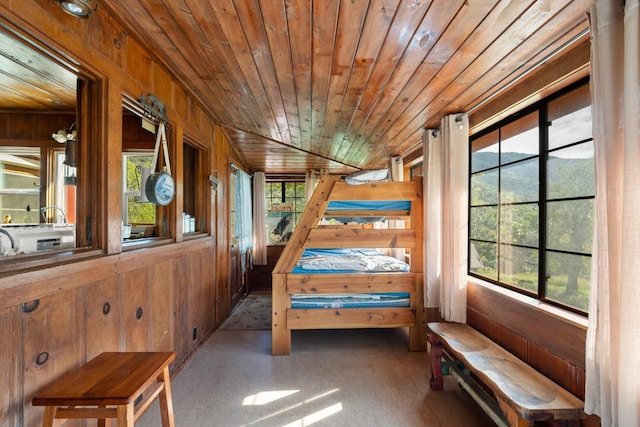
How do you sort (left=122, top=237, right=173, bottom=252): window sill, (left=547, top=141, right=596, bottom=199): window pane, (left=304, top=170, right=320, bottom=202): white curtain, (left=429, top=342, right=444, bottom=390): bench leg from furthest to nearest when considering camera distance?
(left=304, top=170, right=320, bottom=202): white curtain < (left=429, top=342, right=444, bottom=390): bench leg < (left=122, top=237, right=173, bottom=252): window sill < (left=547, top=141, right=596, bottom=199): window pane

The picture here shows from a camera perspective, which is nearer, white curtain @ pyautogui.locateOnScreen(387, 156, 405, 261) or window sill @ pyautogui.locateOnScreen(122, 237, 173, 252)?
window sill @ pyautogui.locateOnScreen(122, 237, 173, 252)

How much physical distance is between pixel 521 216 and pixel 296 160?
3408mm

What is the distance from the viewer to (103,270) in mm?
1398

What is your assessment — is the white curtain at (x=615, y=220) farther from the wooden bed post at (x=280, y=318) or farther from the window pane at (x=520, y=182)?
the wooden bed post at (x=280, y=318)

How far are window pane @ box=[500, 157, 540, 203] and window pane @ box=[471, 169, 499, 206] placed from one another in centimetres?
8

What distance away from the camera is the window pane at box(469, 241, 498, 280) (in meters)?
2.16

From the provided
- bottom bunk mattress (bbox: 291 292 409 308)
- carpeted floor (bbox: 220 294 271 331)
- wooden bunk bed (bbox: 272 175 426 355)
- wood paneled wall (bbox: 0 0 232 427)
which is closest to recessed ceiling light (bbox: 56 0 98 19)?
wood paneled wall (bbox: 0 0 232 427)

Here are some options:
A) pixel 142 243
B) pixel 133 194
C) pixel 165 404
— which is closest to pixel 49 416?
pixel 165 404

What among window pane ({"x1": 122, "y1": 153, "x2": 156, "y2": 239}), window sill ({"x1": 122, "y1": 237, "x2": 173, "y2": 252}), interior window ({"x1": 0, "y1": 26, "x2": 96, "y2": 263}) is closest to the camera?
window sill ({"x1": 122, "y1": 237, "x2": 173, "y2": 252})

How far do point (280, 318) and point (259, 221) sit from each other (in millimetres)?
2917

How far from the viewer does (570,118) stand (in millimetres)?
1579

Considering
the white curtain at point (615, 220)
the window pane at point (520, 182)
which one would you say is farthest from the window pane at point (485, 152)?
the white curtain at point (615, 220)

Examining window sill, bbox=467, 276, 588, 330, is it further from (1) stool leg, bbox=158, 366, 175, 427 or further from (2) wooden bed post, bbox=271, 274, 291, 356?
(1) stool leg, bbox=158, 366, 175, 427

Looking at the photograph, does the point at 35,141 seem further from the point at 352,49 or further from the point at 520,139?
the point at 520,139
